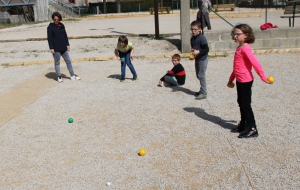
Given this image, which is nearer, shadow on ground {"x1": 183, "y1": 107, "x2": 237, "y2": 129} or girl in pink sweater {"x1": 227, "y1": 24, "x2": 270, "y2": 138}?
girl in pink sweater {"x1": 227, "y1": 24, "x2": 270, "y2": 138}

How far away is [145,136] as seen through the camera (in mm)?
5133

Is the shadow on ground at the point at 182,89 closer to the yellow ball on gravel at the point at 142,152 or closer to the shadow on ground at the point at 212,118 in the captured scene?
the shadow on ground at the point at 212,118

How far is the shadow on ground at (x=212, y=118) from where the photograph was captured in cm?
540

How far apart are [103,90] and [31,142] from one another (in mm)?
2991

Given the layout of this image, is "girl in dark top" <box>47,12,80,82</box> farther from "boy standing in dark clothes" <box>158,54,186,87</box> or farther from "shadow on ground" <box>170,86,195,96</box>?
"shadow on ground" <box>170,86,195,96</box>

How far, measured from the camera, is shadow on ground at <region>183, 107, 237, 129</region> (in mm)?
5400

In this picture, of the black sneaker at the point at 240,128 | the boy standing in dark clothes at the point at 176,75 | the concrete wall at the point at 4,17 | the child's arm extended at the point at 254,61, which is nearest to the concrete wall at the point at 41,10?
the concrete wall at the point at 4,17

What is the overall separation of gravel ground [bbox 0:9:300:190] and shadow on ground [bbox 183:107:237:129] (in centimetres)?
2

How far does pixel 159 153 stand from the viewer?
4.54 metres

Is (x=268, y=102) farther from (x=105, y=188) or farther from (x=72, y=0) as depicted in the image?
(x=72, y=0)

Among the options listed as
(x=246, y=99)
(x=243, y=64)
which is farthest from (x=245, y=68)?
(x=246, y=99)

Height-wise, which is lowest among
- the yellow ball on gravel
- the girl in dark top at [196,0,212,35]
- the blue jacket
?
the yellow ball on gravel

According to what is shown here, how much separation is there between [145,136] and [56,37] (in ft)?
15.1

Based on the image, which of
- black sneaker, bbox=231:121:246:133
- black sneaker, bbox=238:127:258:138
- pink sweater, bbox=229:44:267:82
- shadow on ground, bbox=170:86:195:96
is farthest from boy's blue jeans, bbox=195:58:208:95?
black sneaker, bbox=238:127:258:138
